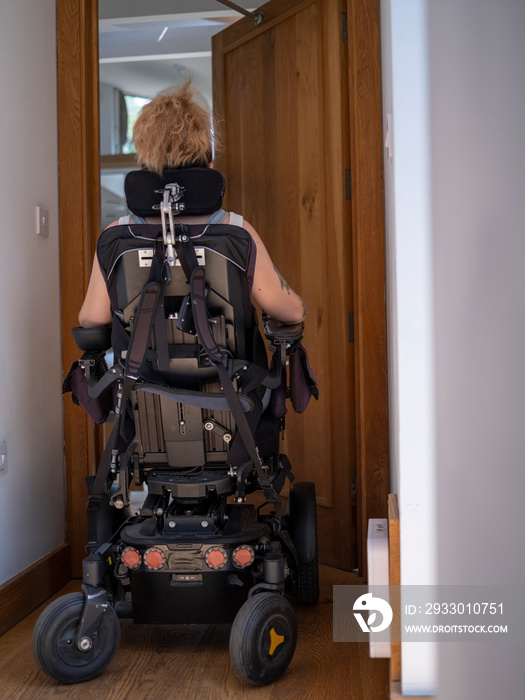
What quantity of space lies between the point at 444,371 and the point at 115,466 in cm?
94

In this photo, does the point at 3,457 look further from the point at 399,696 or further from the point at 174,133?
the point at 399,696

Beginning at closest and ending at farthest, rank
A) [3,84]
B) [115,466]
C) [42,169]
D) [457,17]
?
[457,17], [115,466], [3,84], [42,169]

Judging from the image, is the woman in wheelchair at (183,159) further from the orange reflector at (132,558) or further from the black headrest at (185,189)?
the orange reflector at (132,558)

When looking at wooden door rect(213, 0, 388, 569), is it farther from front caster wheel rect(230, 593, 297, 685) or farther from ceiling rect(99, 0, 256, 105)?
ceiling rect(99, 0, 256, 105)

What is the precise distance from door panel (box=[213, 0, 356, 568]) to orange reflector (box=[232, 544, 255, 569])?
99 cm

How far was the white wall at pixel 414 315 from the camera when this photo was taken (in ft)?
4.72

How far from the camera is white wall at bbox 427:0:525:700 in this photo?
143 centimetres

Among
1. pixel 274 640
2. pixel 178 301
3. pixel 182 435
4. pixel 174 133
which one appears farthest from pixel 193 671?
pixel 174 133

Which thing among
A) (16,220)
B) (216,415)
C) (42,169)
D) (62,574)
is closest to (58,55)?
(42,169)

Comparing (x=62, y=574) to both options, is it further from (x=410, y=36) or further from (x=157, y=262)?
(x=410, y=36)

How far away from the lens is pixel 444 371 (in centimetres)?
146

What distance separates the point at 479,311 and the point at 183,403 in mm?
776

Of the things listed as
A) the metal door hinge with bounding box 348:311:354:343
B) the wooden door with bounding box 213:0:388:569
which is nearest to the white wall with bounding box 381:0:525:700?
the wooden door with bounding box 213:0:388:569

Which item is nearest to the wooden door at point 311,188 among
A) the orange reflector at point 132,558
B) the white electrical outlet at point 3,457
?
the orange reflector at point 132,558
